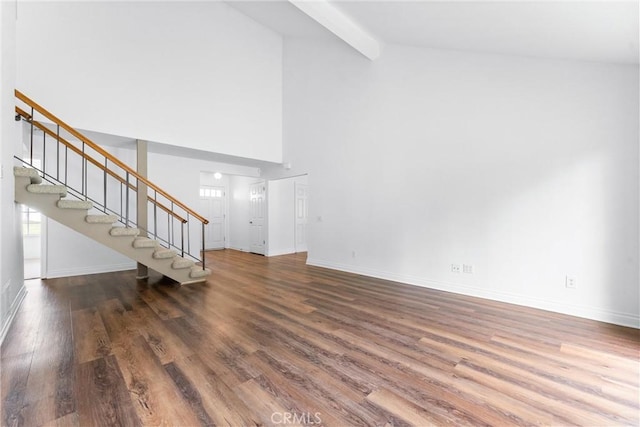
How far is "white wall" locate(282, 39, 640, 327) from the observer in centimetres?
288

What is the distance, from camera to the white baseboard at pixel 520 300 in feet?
9.26

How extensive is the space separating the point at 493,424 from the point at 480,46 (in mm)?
3901

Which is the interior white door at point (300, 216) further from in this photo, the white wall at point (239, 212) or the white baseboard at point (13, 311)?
the white baseboard at point (13, 311)

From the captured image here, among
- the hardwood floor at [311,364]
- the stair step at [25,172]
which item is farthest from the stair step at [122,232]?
the stair step at [25,172]

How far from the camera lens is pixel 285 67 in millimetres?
6410

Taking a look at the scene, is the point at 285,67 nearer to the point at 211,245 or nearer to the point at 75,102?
the point at 75,102

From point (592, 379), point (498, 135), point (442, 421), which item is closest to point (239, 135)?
point (498, 135)

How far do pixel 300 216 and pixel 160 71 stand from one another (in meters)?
4.72

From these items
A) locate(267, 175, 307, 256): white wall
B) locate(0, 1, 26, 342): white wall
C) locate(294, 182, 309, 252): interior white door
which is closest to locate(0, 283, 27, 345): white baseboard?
locate(0, 1, 26, 342): white wall

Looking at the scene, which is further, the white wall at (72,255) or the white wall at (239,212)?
the white wall at (239,212)

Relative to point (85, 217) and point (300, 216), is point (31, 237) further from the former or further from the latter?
point (300, 216)

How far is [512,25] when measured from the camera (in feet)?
9.00

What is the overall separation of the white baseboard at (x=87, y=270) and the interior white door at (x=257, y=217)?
2.94 m

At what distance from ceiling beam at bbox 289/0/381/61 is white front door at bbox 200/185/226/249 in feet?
20.6
